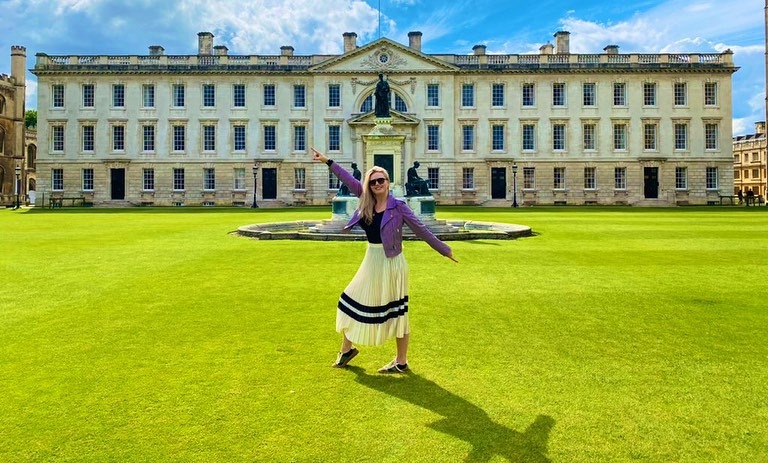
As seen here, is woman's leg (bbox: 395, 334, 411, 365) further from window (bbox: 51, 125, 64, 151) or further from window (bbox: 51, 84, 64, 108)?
window (bbox: 51, 84, 64, 108)

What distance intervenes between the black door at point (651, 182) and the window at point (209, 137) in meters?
38.3

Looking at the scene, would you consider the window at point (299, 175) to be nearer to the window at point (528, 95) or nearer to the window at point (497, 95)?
the window at point (497, 95)

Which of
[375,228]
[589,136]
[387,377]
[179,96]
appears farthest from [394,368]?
[179,96]

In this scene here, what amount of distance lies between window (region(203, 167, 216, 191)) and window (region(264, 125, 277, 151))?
5.22 m

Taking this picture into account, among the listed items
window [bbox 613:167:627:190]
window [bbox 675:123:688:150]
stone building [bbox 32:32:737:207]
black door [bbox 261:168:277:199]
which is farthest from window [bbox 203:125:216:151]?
window [bbox 675:123:688:150]

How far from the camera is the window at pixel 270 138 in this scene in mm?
53094

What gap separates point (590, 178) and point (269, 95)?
29.4 meters

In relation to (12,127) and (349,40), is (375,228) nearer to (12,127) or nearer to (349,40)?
(349,40)

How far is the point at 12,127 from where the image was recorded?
66.2 meters

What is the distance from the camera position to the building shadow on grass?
3.89m

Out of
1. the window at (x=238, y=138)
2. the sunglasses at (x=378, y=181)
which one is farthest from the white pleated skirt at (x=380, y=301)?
the window at (x=238, y=138)

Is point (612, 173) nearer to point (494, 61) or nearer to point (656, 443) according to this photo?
point (494, 61)

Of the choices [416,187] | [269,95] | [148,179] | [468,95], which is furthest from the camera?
[148,179]

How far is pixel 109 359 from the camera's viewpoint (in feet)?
19.1
